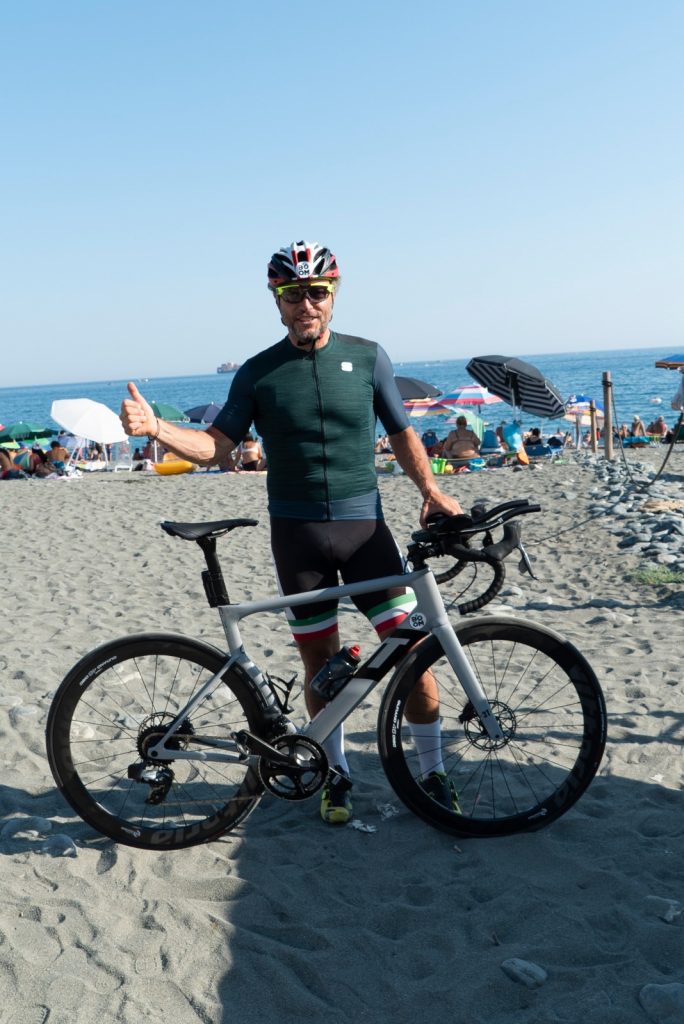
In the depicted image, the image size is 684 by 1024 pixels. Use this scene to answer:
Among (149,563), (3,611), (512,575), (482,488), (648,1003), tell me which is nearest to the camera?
(648,1003)

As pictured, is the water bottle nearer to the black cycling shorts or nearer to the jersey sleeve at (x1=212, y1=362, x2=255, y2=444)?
the black cycling shorts

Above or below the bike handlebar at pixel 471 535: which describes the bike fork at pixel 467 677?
below

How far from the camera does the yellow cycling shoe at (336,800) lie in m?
3.75

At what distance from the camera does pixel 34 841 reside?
3639 millimetres

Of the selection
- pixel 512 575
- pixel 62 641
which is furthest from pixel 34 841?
pixel 512 575

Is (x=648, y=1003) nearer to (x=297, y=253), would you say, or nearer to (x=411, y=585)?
(x=411, y=585)

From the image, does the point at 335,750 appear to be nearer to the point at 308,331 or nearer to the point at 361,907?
the point at 361,907

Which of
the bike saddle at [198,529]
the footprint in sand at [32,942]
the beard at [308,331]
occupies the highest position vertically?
the beard at [308,331]

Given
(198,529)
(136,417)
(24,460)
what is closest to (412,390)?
(24,460)

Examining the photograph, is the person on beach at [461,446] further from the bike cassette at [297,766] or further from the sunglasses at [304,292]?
the bike cassette at [297,766]

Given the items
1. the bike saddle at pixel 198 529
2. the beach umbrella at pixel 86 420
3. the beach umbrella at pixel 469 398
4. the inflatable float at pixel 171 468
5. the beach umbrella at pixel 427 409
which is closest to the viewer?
the bike saddle at pixel 198 529

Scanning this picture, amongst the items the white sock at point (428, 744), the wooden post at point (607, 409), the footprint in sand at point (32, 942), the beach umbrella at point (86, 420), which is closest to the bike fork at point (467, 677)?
the white sock at point (428, 744)

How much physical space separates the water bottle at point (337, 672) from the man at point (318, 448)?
187 mm

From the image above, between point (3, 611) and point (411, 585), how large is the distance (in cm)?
533
